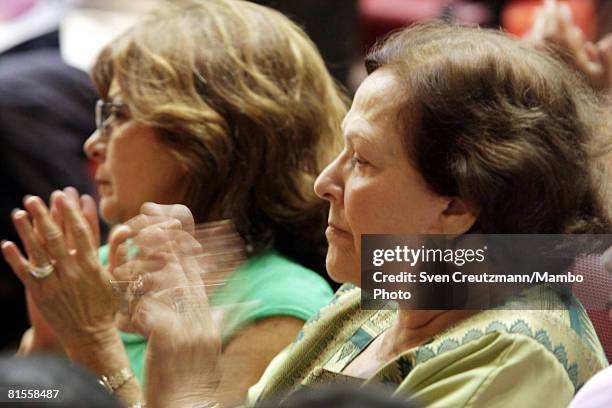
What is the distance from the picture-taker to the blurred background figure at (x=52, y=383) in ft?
2.84

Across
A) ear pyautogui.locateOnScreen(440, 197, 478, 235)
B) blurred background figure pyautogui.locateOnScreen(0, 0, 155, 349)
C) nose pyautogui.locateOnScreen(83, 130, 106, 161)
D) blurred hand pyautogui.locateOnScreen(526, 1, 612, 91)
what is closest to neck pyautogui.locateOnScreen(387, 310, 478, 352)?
ear pyautogui.locateOnScreen(440, 197, 478, 235)

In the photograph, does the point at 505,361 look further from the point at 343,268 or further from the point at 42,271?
the point at 42,271

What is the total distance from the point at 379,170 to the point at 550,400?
376 mm

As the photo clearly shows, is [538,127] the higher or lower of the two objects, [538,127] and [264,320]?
the higher

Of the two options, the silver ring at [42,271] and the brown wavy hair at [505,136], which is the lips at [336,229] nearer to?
the brown wavy hair at [505,136]

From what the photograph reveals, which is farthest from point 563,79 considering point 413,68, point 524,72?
point 413,68

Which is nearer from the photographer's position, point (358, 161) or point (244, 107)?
point (358, 161)

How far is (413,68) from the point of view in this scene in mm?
1497

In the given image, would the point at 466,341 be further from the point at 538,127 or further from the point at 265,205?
the point at 265,205

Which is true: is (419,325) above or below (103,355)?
above

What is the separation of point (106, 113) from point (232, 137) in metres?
0.25

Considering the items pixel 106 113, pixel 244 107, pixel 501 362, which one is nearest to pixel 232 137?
pixel 244 107

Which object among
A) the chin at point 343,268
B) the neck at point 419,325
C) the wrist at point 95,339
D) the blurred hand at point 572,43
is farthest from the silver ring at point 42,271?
the blurred hand at point 572,43

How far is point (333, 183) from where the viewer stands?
5.21ft
